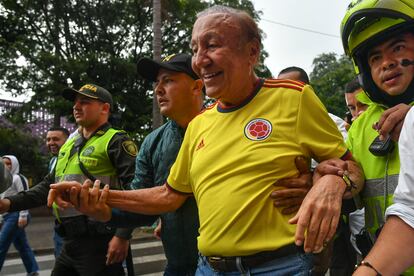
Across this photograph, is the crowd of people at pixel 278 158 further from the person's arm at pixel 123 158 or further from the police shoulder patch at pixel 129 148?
the police shoulder patch at pixel 129 148

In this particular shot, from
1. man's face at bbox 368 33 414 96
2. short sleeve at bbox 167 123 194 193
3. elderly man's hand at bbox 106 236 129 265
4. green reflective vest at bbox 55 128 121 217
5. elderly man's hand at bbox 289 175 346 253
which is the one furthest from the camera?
green reflective vest at bbox 55 128 121 217

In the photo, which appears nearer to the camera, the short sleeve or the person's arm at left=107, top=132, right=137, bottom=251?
the short sleeve

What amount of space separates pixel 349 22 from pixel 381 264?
44.5 inches

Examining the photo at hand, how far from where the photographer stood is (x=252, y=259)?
5.87 ft

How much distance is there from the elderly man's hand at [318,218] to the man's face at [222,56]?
2.33ft

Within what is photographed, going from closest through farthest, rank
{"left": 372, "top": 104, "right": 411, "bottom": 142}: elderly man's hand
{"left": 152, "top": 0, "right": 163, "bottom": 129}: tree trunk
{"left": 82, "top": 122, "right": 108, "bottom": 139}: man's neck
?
1. {"left": 372, "top": 104, "right": 411, "bottom": 142}: elderly man's hand
2. {"left": 82, "top": 122, "right": 108, "bottom": 139}: man's neck
3. {"left": 152, "top": 0, "right": 163, "bottom": 129}: tree trunk

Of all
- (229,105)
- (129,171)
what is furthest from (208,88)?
(129,171)

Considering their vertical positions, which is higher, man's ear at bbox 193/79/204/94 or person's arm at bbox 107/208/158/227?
man's ear at bbox 193/79/204/94

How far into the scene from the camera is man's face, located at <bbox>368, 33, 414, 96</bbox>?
175cm

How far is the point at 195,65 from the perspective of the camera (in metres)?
2.12

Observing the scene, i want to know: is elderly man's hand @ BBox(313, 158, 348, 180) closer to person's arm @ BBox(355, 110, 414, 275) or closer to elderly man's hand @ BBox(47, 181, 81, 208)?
person's arm @ BBox(355, 110, 414, 275)

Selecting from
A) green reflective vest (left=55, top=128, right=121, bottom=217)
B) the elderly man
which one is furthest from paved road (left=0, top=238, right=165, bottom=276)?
the elderly man

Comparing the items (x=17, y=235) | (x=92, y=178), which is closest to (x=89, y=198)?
(x=92, y=178)

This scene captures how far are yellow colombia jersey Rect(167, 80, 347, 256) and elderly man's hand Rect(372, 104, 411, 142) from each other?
9.0 inches
